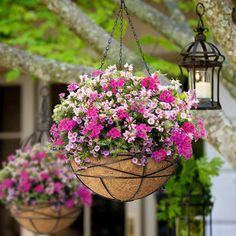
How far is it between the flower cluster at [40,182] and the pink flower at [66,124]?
6.21 ft

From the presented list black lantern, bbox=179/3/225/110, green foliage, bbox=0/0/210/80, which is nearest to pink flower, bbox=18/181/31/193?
green foliage, bbox=0/0/210/80

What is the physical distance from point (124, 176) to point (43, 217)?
2151mm

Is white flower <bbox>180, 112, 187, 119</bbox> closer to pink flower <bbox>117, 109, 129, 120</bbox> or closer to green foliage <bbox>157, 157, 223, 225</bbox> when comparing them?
pink flower <bbox>117, 109, 129, 120</bbox>

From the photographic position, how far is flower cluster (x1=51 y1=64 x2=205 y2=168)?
2572 mm

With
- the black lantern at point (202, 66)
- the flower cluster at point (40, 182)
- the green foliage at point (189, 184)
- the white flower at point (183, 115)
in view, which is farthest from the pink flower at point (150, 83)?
the flower cluster at point (40, 182)

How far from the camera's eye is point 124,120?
2602 mm

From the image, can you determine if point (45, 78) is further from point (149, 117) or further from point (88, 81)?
point (149, 117)

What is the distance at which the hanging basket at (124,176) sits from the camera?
8.48 ft

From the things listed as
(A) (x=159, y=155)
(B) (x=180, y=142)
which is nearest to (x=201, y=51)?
(B) (x=180, y=142)

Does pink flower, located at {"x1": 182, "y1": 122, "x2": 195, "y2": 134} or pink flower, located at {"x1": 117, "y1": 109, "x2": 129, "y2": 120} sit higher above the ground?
pink flower, located at {"x1": 117, "y1": 109, "x2": 129, "y2": 120}

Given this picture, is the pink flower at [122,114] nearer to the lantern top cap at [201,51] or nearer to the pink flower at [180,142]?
the pink flower at [180,142]

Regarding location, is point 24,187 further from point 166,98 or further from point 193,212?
point 166,98

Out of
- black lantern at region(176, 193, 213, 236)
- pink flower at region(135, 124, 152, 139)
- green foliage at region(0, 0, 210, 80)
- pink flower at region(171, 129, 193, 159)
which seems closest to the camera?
pink flower at region(135, 124, 152, 139)

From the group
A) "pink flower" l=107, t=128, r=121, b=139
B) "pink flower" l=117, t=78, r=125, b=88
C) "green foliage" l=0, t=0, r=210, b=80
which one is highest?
"green foliage" l=0, t=0, r=210, b=80
